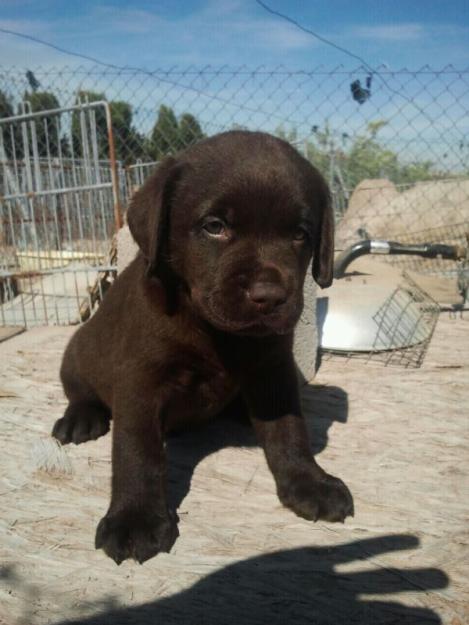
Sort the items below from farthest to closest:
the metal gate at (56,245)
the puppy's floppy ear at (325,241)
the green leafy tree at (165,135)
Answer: the green leafy tree at (165,135) → the metal gate at (56,245) → the puppy's floppy ear at (325,241)

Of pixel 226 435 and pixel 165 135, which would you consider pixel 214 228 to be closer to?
pixel 226 435

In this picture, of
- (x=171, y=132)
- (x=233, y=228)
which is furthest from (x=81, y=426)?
(x=171, y=132)

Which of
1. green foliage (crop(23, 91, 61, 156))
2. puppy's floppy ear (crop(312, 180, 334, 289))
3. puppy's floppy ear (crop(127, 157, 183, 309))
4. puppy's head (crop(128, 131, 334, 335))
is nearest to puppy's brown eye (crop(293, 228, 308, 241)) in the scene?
puppy's head (crop(128, 131, 334, 335))

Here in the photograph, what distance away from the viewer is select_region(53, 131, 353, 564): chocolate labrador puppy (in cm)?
226

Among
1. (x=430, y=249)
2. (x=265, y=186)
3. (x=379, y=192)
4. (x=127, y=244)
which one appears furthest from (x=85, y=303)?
(x=379, y=192)

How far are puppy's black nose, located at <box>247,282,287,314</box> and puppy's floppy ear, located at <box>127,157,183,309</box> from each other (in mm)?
490

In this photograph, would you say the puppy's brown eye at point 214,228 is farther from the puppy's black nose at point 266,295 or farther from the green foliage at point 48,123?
the green foliage at point 48,123

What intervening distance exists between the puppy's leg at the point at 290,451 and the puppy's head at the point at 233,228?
21.2 inches

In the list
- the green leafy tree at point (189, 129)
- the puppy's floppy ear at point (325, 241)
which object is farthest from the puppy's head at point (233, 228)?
the green leafy tree at point (189, 129)

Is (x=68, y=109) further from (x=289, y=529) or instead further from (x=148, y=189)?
(x=289, y=529)

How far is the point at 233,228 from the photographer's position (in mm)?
2342

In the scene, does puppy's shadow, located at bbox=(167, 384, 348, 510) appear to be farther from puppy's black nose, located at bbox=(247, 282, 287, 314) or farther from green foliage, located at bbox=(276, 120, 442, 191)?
green foliage, located at bbox=(276, 120, 442, 191)

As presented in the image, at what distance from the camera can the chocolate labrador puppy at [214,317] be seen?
226cm

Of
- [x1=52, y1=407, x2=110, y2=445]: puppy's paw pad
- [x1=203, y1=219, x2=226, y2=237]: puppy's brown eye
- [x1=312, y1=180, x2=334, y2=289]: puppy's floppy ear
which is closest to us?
[x1=203, y1=219, x2=226, y2=237]: puppy's brown eye
